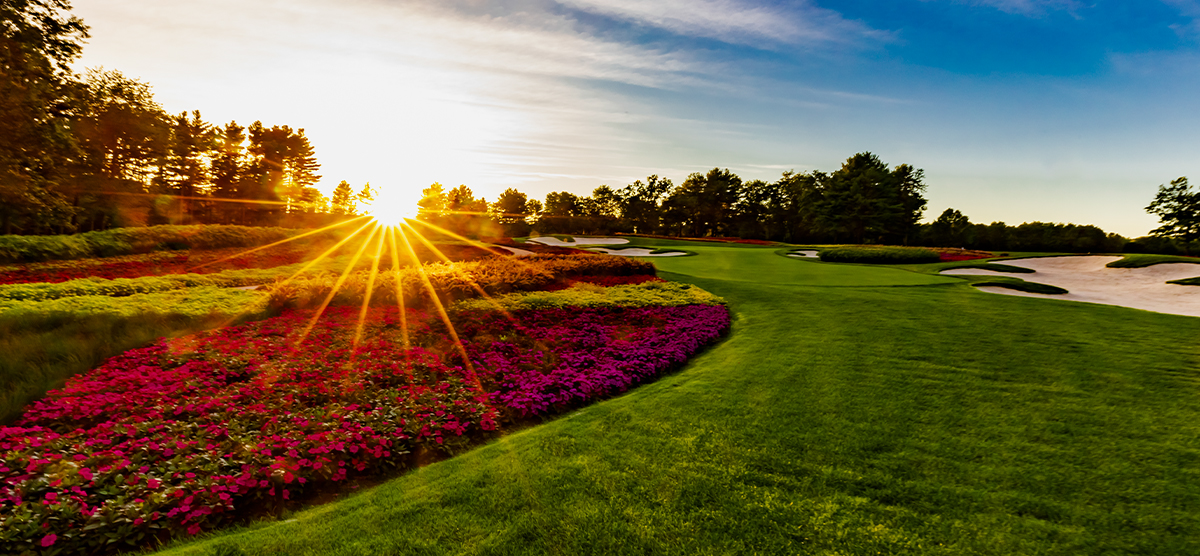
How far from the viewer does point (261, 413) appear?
15.3 feet

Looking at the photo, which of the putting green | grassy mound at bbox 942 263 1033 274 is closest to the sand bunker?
grassy mound at bbox 942 263 1033 274

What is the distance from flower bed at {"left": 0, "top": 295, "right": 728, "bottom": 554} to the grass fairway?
0.48m

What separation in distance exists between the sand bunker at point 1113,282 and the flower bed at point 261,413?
37.8 feet

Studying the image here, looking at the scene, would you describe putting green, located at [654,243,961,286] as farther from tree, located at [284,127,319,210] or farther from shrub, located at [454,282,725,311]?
tree, located at [284,127,319,210]

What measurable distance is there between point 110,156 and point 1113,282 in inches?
2540

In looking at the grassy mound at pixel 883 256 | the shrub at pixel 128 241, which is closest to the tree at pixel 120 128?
the shrub at pixel 128 241

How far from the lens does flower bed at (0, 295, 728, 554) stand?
10.6 ft

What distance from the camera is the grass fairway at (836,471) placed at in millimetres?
2848

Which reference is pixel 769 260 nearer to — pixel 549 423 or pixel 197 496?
pixel 549 423

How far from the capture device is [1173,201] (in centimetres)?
2412

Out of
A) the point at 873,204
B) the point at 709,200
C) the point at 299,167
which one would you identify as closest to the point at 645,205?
the point at 709,200

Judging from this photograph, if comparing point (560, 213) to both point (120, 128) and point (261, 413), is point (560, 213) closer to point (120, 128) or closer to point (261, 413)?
point (120, 128)

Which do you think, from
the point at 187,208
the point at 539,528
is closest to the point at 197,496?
the point at 539,528

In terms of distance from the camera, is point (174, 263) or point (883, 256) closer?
point (174, 263)
